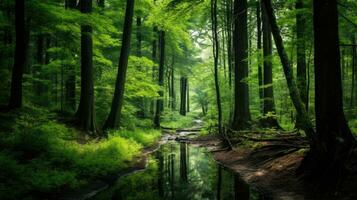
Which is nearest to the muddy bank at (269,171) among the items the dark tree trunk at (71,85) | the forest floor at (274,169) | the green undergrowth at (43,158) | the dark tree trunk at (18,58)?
the forest floor at (274,169)

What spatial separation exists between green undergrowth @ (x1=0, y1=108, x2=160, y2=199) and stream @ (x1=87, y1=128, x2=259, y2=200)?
87cm

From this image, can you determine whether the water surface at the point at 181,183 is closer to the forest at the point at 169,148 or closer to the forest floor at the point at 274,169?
the forest at the point at 169,148

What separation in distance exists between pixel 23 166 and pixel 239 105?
10.6 metres

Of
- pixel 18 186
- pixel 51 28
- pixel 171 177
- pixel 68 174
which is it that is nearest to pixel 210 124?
pixel 171 177

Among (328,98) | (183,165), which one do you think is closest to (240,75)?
(183,165)

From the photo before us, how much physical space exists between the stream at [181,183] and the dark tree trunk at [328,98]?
5.79 feet

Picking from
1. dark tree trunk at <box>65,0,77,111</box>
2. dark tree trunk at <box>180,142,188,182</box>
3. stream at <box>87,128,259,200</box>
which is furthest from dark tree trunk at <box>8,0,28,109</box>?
dark tree trunk at <box>180,142,188,182</box>

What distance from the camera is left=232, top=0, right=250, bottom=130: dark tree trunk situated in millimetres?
14844

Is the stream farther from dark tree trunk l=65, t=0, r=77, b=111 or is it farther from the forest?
dark tree trunk l=65, t=0, r=77, b=111

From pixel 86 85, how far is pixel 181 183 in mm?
6871

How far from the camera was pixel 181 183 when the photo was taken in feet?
29.0

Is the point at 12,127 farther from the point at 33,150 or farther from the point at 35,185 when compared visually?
the point at 35,185

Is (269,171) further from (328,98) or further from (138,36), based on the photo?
(138,36)

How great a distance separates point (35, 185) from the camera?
657 centimetres
